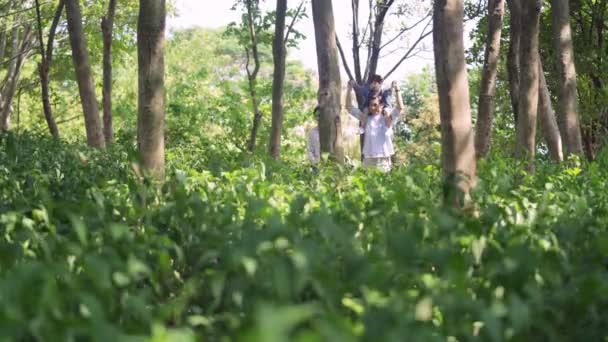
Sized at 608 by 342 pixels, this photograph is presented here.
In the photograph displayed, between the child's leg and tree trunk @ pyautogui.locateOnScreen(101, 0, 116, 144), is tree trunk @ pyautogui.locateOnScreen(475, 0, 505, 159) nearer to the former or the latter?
the child's leg

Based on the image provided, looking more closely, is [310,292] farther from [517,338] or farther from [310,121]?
[310,121]

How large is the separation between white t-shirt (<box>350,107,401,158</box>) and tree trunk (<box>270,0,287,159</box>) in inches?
45.5

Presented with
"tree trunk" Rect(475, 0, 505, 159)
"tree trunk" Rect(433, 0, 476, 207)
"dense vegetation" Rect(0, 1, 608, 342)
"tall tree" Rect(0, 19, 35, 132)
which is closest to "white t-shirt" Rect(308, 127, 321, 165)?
"tree trunk" Rect(475, 0, 505, 159)

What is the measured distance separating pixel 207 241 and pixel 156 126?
12.2 ft

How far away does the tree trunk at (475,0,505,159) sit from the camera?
10500 millimetres

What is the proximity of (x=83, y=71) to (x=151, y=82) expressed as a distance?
22.5 ft

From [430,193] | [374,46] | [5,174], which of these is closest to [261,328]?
[430,193]

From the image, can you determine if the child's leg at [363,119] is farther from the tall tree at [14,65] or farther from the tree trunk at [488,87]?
the tall tree at [14,65]

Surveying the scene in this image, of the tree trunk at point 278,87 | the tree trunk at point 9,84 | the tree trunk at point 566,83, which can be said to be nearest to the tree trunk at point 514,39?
the tree trunk at point 566,83

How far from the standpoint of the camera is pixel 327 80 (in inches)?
393

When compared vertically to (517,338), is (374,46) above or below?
above

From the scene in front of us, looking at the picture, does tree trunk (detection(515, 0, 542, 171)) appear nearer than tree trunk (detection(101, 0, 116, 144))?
Yes

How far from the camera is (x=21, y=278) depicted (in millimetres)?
1947

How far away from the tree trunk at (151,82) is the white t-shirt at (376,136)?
589 cm
